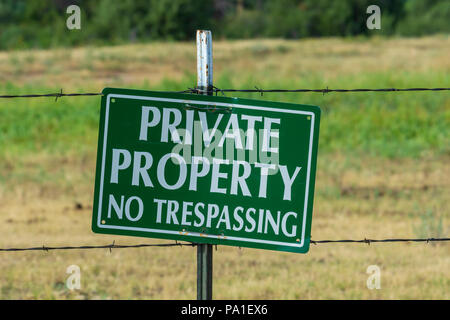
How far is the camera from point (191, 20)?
1937 inches

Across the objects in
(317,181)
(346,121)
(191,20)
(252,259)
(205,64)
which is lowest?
(252,259)

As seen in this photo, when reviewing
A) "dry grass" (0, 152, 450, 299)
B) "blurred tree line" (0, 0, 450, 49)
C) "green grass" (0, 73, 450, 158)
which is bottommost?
"dry grass" (0, 152, 450, 299)

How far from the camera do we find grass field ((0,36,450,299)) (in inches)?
314

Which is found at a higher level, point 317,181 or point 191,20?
point 191,20

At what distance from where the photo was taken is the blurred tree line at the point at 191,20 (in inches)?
1929

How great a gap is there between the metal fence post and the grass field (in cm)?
361

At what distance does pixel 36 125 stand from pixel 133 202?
14741 mm

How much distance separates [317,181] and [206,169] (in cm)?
A: 994

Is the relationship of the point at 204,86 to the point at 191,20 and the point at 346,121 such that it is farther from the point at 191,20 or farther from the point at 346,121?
the point at 191,20

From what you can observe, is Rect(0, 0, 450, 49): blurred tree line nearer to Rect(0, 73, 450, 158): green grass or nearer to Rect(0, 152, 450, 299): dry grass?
Rect(0, 73, 450, 158): green grass

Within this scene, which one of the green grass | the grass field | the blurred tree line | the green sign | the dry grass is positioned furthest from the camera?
the blurred tree line

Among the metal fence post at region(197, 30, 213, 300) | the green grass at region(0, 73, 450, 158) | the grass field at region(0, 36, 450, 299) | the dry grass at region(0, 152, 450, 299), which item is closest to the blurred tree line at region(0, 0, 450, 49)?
the grass field at region(0, 36, 450, 299)

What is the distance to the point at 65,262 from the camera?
8805mm

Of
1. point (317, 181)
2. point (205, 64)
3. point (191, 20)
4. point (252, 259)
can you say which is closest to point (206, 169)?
point (205, 64)
